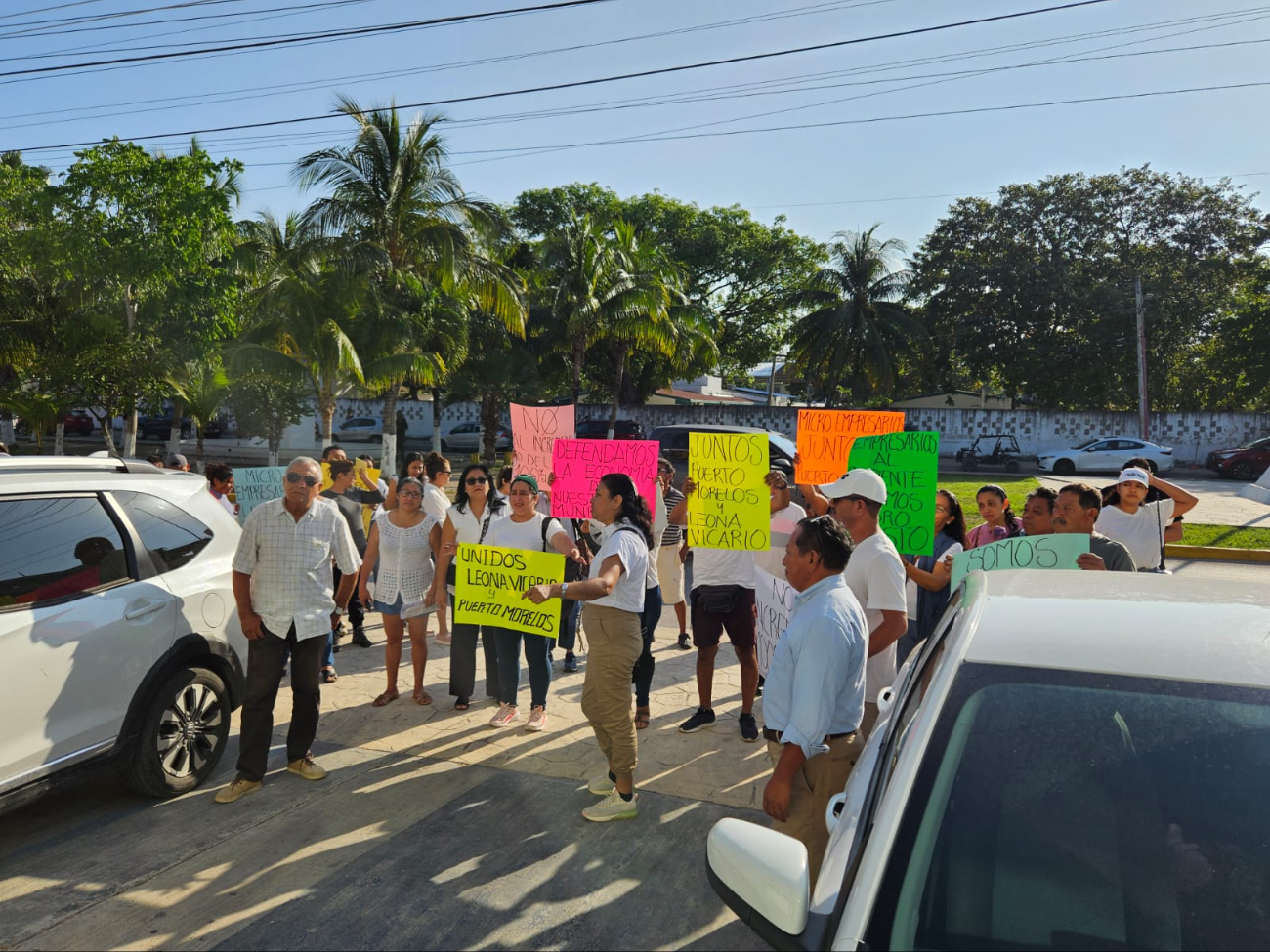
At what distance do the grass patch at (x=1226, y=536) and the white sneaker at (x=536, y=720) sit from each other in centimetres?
1177

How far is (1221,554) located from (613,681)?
12847 mm

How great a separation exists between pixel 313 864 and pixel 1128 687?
3549mm

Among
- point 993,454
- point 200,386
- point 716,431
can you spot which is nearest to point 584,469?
point 716,431

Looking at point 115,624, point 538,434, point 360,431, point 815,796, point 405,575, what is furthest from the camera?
point 360,431

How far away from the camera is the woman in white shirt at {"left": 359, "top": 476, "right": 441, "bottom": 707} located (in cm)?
643

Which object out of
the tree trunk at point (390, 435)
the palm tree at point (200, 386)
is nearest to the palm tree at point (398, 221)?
the tree trunk at point (390, 435)

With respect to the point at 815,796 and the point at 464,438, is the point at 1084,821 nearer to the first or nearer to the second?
the point at 815,796

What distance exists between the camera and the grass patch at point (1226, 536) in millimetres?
14188

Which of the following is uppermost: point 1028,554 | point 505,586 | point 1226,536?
point 1028,554

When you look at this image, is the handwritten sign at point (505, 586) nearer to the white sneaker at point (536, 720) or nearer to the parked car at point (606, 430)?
the white sneaker at point (536, 720)

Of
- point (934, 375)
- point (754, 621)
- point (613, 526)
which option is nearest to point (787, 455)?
point (754, 621)

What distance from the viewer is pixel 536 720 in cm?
600

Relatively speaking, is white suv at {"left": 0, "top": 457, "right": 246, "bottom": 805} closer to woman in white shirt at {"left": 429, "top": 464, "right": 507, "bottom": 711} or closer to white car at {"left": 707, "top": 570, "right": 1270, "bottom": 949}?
woman in white shirt at {"left": 429, "top": 464, "right": 507, "bottom": 711}

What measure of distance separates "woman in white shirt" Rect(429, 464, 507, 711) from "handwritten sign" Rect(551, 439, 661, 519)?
0.68 m
